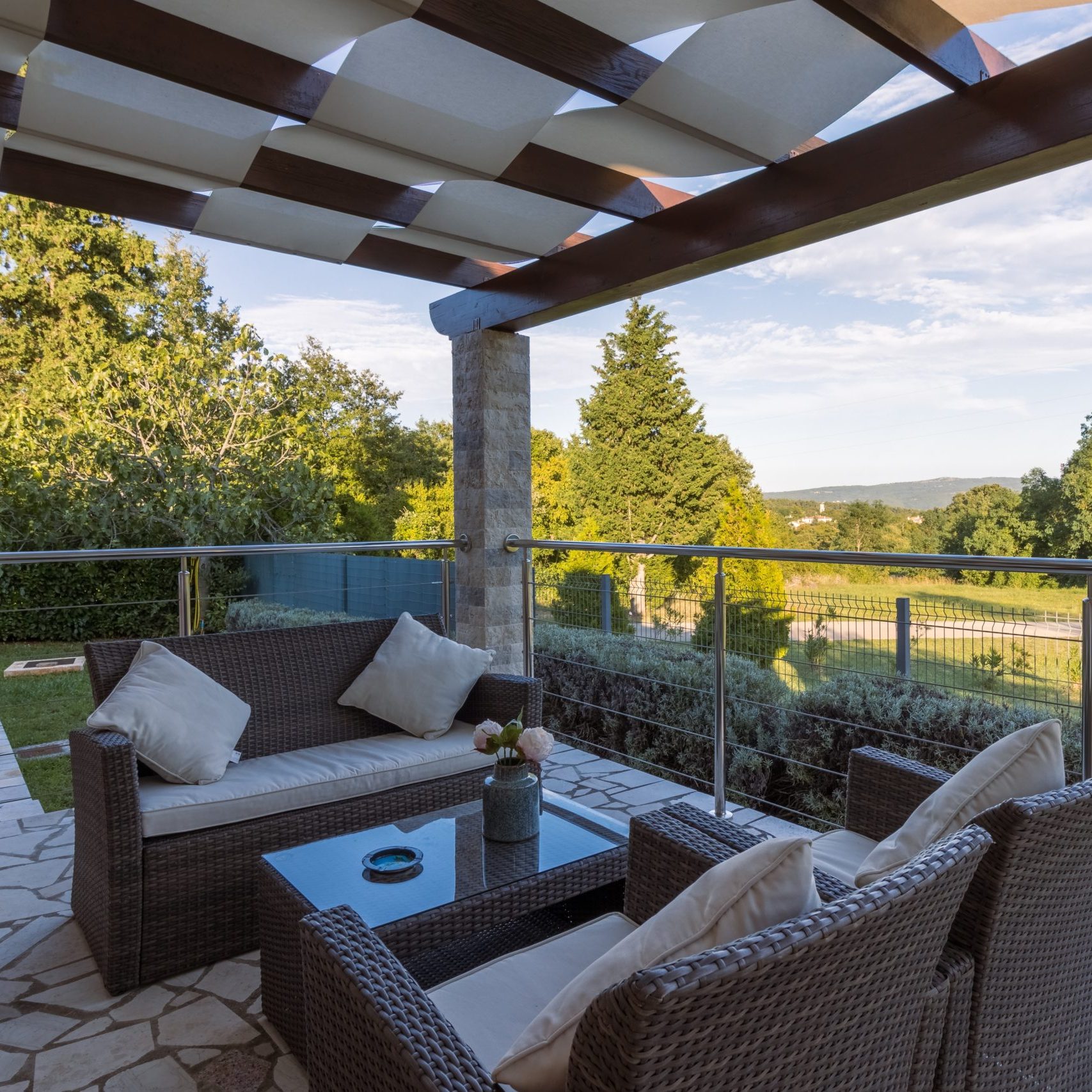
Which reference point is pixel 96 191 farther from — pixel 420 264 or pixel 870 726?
pixel 870 726

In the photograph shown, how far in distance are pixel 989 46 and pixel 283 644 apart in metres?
2.81

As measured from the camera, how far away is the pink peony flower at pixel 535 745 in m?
2.04

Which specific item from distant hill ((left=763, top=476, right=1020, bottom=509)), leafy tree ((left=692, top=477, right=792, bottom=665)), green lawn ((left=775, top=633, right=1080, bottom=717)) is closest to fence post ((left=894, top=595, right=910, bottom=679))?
green lawn ((left=775, top=633, right=1080, bottom=717))

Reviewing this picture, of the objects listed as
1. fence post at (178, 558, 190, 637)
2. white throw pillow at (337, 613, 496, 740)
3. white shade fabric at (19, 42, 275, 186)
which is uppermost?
white shade fabric at (19, 42, 275, 186)

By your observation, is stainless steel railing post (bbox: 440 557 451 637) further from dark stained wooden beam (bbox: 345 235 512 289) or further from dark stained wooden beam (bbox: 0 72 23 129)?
dark stained wooden beam (bbox: 0 72 23 129)

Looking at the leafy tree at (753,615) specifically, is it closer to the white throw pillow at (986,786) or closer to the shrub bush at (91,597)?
the white throw pillow at (986,786)

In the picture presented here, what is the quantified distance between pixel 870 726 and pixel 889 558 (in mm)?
1479

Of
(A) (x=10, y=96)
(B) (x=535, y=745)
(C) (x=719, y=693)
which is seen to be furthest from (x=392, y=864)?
(A) (x=10, y=96)

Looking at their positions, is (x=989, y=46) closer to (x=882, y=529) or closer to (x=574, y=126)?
(x=574, y=126)

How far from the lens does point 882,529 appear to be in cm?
1595

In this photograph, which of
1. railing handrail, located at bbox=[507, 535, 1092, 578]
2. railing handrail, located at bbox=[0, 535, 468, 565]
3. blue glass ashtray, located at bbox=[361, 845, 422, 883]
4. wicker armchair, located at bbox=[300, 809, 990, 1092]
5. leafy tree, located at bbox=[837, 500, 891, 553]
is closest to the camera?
wicker armchair, located at bbox=[300, 809, 990, 1092]

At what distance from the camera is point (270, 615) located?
780 centimetres

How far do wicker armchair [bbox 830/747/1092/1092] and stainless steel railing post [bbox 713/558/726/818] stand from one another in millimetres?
1827

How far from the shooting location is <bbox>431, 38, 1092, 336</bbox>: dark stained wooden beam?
214 cm
